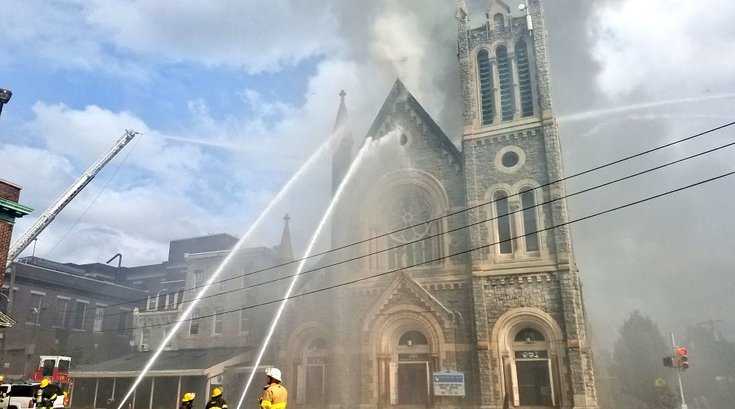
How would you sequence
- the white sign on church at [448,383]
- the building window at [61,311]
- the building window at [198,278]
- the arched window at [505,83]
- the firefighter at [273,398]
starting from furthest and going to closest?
the building window at [61,311]
the building window at [198,278]
the arched window at [505,83]
the white sign on church at [448,383]
the firefighter at [273,398]

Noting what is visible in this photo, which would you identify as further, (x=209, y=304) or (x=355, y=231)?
(x=209, y=304)

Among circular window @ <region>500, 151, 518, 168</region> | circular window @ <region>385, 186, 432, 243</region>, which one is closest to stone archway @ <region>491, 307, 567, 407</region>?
circular window @ <region>385, 186, 432, 243</region>

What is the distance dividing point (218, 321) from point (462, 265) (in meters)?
20.1

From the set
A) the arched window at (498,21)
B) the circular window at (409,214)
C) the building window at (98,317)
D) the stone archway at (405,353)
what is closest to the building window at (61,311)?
the building window at (98,317)

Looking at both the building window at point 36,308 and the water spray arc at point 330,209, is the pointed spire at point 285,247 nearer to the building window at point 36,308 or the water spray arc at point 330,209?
the water spray arc at point 330,209

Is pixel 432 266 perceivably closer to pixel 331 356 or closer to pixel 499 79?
pixel 331 356

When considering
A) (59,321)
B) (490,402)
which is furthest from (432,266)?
(59,321)

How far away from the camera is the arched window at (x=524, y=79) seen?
94.5 feet

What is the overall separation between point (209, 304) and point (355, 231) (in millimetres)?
15577

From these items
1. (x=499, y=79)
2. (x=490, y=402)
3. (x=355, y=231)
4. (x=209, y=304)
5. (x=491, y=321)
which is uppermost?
(x=499, y=79)

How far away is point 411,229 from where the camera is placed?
29516 millimetres

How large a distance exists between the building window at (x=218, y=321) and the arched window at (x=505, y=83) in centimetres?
2381

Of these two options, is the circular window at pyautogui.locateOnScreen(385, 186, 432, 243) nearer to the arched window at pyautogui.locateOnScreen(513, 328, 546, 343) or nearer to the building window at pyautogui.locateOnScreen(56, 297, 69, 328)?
the arched window at pyautogui.locateOnScreen(513, 328, 546, 343)

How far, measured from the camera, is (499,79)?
29984 mm
